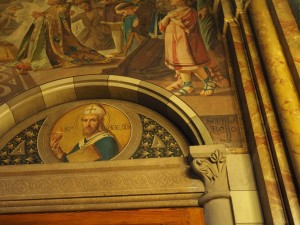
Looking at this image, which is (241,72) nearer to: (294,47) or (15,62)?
(294,47)

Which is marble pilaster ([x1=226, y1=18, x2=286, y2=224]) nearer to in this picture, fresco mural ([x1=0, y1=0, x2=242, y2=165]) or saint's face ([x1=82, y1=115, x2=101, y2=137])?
fresco mural ([x1=0, y1=0, x2=242, y2=165])

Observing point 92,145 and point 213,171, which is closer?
point 213,171

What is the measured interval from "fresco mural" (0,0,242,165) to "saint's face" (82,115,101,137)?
2cm

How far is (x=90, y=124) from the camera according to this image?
13.5 ft

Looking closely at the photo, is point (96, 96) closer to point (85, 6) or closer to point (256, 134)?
point (85, 6)

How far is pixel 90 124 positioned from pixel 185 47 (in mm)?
Answer: 1409

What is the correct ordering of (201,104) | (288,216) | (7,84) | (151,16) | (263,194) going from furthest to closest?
1. (151,16)
2. (7,84)
3. (201,104)
4. (263,194)
5. (288,216)

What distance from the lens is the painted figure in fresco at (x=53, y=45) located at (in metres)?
4.55

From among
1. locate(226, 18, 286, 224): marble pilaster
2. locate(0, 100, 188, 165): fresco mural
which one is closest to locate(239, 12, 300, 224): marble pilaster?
locate(226, 18, 286, 224): marble pilaster

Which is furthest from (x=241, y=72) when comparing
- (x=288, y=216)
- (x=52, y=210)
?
(x=52, y=210)

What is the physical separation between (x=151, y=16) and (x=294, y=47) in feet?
6.40

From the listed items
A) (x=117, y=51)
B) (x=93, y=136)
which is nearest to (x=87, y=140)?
(x=93, y=136)

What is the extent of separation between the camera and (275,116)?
349cm

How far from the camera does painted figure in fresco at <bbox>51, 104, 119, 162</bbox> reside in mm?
3832
